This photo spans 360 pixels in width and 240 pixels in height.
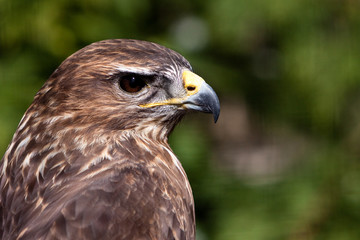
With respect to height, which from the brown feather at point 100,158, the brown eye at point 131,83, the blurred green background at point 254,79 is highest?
the brown eye at point 131,83

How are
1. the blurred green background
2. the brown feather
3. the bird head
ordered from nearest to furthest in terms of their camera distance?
the brown feather < the bird head < the blurred green background

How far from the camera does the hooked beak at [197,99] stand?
3.06 meters

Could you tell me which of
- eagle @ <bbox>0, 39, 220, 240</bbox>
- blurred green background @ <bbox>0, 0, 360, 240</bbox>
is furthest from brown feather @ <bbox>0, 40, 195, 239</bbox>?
blurred green background @ <bbox>0, 0, 360, 240</bbox>

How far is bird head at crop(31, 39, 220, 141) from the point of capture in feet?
9.80

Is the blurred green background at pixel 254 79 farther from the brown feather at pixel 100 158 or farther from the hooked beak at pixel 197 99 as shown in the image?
the hooked beak at pixel 197 99

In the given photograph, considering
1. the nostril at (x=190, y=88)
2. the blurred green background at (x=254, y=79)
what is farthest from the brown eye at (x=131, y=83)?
the blurred green background at (x=254, y=79)

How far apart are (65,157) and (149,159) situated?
0.34 metres

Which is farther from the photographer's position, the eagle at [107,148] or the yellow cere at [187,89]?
the yellow cere at [187,89]

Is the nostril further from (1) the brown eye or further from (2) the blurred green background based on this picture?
(2) the blurred green background

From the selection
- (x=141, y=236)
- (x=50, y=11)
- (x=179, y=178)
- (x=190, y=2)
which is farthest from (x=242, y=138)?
(x=141, y=236)

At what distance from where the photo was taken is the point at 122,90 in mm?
3072

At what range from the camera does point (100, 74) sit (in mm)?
3002

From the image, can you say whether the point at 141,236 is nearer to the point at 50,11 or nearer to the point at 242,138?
the point at 50,11

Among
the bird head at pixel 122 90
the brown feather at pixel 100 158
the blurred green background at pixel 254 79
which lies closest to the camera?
the brown feather at pixel 100 158
